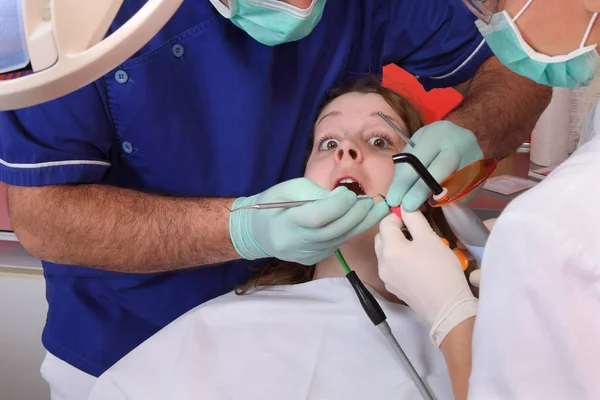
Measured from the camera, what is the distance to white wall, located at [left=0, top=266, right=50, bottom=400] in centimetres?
214

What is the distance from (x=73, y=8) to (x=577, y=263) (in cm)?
63

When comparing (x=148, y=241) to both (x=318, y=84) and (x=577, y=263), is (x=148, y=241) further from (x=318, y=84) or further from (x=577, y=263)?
(x=577, y=263)

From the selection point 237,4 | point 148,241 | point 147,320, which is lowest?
point 147,320

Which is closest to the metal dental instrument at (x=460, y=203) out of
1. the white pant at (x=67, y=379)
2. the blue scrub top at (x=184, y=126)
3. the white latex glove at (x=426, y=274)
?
the white latex glove at (x=426, y=274)

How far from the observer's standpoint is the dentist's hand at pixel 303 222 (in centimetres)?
111

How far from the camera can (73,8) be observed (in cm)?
68

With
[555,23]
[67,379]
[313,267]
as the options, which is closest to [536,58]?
[555,23]

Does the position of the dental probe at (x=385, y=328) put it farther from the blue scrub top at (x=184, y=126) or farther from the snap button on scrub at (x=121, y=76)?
the snap button on scrub at (x=121, y=76)

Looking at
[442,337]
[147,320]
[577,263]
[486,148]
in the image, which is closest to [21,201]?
[147,320]

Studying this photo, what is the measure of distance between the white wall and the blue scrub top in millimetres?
722

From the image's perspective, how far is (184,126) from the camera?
52.2 inches

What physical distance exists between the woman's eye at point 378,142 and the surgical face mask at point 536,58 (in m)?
0.43

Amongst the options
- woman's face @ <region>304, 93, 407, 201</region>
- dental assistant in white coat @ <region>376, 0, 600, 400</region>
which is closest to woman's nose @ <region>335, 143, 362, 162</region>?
woman's face @ <region>304, 93, 407, 201</region>

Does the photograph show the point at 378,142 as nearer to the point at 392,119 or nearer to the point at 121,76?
the point at 392,119
